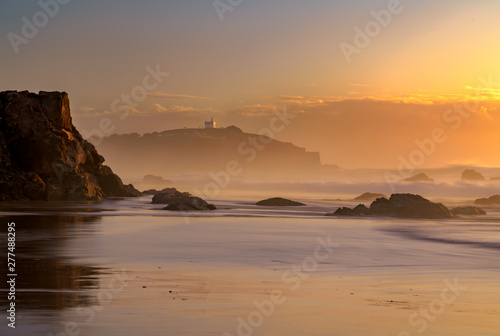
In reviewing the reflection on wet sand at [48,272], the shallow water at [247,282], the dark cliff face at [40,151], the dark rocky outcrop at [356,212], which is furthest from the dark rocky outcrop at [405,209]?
the dark cliff face at [40,151]

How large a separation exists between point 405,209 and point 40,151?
26.5 metres

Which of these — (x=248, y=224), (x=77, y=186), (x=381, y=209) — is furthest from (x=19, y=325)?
(x=77, y=186)

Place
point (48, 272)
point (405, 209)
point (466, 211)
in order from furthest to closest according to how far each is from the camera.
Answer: point (466, 211)
point (405, 209)
point (48, 272)

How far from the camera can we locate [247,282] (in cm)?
1090

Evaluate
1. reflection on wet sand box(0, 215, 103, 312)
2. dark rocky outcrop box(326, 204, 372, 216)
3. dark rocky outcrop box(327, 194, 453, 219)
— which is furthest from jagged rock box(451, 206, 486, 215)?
reflection on wet sand box(0, 215, 103, 312)

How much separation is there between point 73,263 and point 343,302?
603 cm

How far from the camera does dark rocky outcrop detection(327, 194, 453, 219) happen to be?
A: 3180cm

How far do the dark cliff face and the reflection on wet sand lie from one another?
24373 mm

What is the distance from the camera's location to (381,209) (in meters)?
32.6

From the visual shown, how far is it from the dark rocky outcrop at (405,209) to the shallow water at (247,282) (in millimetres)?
10361

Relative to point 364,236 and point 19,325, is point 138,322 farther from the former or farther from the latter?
point 364,236

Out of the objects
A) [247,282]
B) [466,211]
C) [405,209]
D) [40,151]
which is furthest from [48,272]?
[40,151]

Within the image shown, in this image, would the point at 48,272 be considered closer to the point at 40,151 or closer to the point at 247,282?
the point at 247,282

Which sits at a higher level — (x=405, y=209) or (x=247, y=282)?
(x=405, y=209)
